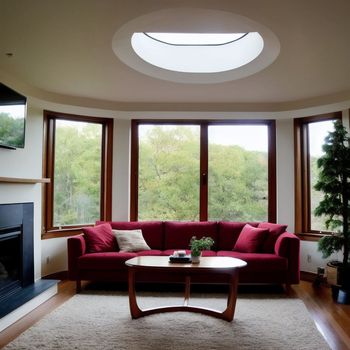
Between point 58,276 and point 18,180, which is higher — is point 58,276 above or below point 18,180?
below

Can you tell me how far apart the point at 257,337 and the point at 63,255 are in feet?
9.98

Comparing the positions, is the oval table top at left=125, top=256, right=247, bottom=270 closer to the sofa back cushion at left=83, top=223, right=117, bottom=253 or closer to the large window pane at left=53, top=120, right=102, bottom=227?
the sofa back cushion at left=83, top=223, right=117, bottom=253

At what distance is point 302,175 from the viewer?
16.5 ft

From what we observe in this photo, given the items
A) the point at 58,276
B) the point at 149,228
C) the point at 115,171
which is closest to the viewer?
the point at 58,276

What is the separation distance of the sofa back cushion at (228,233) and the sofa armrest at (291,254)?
735mm

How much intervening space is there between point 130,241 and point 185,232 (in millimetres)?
806

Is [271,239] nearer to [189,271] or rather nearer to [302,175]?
[302,175]

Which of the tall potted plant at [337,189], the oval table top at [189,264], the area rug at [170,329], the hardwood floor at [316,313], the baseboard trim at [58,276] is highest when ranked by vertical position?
the tall potted plant at [337,189]

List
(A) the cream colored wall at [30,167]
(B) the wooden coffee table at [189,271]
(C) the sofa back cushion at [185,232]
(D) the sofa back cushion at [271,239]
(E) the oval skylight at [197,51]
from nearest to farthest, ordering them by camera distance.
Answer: (B) the wooden coffee table at [189,271] → (E) the oval skylight at [197,51] → (A) the cream colored wall at [30,167] → (D) the sofa back cushion at [271,239] → (C) the sofa back cushion at [185,232]

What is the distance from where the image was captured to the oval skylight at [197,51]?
372 centimetres

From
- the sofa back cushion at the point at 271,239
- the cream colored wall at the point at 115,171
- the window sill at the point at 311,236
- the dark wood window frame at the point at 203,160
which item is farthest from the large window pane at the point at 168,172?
the window sill at the point at 311,236

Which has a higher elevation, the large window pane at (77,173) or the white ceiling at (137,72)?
the white ceiling at (137,72)

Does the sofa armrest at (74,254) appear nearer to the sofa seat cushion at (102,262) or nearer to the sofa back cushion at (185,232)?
the sofa seat cushion at (102,262)

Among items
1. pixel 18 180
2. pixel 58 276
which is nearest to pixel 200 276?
pixel 58 276
